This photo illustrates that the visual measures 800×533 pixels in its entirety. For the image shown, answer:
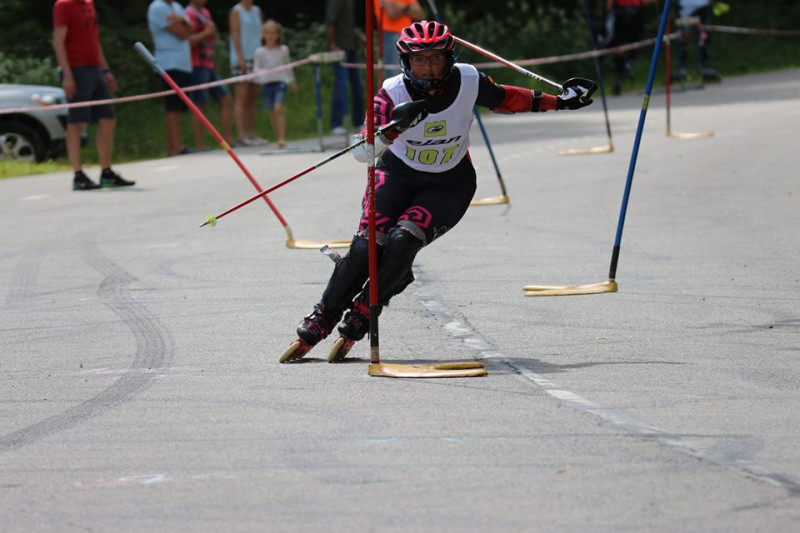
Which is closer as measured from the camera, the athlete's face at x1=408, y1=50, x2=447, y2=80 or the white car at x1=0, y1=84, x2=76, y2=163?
the athlete's face at x1=408, y1=50, x2=447, y2=80

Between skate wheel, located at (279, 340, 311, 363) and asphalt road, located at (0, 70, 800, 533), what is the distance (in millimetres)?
142

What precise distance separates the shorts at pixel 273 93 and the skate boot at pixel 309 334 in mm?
14088

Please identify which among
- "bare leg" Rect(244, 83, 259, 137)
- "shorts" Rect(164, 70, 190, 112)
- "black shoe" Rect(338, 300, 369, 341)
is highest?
"black shoe" Rect(338, 300, 369, 341)

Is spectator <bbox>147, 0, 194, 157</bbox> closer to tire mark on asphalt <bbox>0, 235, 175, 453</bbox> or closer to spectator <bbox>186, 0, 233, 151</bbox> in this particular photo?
spectator <bbox>186, 0, 233, 151</bbox>

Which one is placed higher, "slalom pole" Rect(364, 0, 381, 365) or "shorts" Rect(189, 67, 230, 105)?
"slalom pole" Rect(364, 0, 381, 365)

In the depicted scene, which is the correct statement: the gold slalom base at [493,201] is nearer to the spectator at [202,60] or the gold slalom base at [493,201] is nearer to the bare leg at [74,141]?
the bare leg at [74,141]

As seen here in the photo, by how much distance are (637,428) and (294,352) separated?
7.39 ft

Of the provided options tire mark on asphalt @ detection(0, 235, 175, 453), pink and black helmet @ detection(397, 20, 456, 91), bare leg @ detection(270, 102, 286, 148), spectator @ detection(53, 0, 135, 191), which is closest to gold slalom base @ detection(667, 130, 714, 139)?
bare leg @ detection(270, 102, 286, 148)

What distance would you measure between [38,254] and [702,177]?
23.4 feet

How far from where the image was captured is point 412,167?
27.7 feet

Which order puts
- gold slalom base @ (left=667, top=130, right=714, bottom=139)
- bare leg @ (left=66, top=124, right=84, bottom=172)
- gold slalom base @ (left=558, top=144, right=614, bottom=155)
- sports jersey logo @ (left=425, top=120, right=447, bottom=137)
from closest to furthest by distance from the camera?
1. sports jersey logo @ (left=425, top=120, right=447, bottom=137)
2. bare leg @ (left=66, top=124, right=84, bottom=172)
3. gold slalom base @ (left=558, top=144, right=614, bottom=155)
4. gold slalom base @ (left=667, top=130, right=714, bottom=139)

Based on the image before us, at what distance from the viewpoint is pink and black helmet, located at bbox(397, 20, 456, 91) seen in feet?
26.2

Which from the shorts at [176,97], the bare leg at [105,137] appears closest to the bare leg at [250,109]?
the shorts at [176,97]

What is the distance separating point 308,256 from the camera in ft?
39.0
